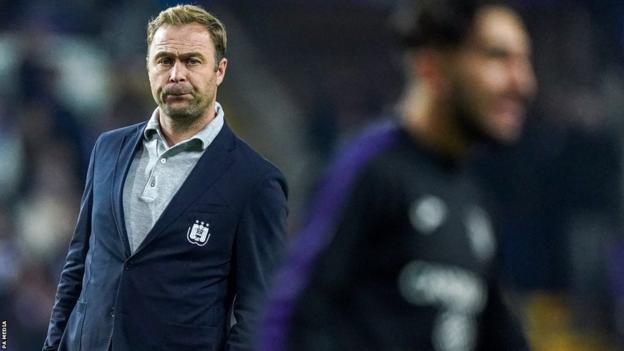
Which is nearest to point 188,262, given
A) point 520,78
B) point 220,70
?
point 220,70

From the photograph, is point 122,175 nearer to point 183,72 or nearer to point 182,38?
point 183,72

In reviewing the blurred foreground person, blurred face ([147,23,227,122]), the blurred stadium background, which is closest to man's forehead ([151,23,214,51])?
blurred face ([147,23,227,122])

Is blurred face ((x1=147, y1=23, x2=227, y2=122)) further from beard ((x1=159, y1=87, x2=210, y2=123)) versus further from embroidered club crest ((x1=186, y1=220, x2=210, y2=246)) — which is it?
embroidered club crest ((x1=186, y1=220, x2=210, y2=246))

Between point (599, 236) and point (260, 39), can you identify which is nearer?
point (599, 236)

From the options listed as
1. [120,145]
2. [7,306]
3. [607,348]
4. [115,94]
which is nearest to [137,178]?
[120,145]

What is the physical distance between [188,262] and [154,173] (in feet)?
1.11

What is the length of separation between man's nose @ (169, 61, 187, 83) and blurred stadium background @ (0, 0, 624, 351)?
12.4 feet

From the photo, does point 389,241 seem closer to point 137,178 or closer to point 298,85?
point 137,178

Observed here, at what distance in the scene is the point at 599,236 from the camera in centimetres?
974

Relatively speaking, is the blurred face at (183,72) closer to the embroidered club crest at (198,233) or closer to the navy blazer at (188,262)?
the navy blazer at (188,262)

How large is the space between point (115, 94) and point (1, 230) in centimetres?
180

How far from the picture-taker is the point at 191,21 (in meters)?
4.16

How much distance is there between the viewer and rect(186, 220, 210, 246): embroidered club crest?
3.83 meters

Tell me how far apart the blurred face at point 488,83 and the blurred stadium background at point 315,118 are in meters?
5.53
